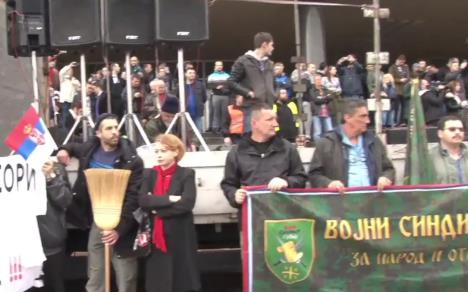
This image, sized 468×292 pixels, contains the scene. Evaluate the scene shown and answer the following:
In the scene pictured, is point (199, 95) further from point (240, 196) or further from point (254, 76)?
point (240, 196)

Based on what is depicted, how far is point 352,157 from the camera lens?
6.39 metres

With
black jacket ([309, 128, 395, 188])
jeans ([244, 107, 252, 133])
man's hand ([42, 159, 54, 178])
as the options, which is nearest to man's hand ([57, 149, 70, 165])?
man's hand ([42, 159, 54, 178])

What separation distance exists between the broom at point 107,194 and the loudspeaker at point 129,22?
2408 millimetres

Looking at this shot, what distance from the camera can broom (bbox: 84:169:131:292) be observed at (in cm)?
610

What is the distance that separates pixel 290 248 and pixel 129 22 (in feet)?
11.5

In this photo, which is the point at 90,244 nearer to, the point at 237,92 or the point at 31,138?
the point at 31,138

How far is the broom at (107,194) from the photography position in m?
6.10

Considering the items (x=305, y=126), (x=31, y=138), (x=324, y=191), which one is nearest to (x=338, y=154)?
(x=324, y=191)

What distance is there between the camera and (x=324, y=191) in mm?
6094

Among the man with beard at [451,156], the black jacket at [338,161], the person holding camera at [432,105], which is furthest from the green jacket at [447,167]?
the person holding camera at [432,105]

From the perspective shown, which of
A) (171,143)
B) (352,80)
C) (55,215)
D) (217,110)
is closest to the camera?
(171,143)

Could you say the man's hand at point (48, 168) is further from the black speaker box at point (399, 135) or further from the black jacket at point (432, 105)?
the black jacket at point (432, 105)

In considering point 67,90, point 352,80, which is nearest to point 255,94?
point 67,90

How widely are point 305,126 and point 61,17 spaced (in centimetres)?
464
